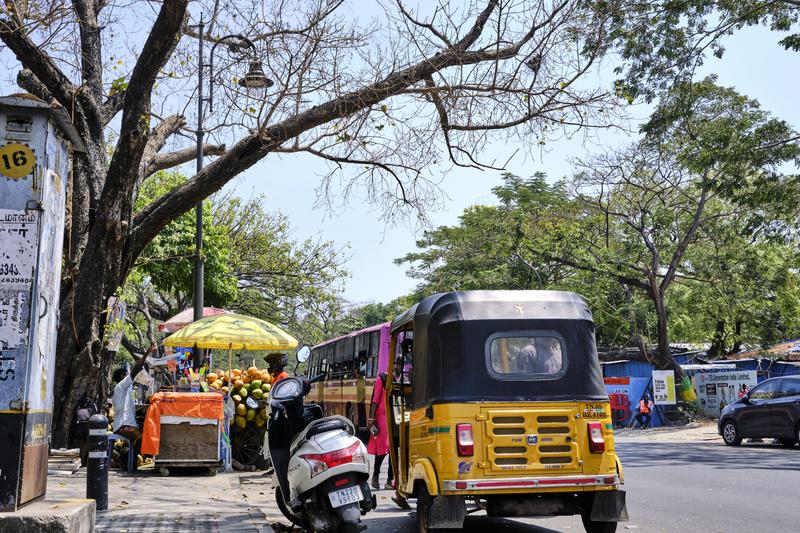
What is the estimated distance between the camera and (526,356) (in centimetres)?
774

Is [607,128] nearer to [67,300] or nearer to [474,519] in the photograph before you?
[474,519]

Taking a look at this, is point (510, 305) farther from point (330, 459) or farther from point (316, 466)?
point (316, 466)

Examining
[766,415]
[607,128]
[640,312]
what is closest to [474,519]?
[607,128]

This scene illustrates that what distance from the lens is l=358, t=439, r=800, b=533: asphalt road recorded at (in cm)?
880

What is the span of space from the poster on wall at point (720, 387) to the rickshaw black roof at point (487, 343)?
2604 cm

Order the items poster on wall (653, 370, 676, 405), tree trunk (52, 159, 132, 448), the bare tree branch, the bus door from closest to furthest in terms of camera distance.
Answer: the bus door, tree trunk (52, 159, 132, 448), the bare tree branch, poster on wall (653, 370, 676, 405)

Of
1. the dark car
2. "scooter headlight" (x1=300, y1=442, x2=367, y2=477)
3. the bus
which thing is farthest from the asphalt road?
the bus

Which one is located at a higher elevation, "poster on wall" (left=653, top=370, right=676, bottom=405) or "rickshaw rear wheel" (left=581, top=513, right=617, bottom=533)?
"poster on wall" (left=653, top=370, right=676, bottom=405)

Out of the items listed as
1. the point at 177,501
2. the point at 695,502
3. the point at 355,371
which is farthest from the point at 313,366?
the point at 695,502

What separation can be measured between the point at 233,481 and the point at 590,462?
7377 mm

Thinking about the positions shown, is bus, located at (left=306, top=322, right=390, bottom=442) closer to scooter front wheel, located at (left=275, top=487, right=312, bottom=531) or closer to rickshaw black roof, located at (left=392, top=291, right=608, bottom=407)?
scooter front wheel, located at (left=275, top=487, right=312, bottom=531)

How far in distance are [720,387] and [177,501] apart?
28.3 m

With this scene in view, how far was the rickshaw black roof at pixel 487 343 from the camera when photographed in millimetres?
7496

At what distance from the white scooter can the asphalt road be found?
5.65ft
